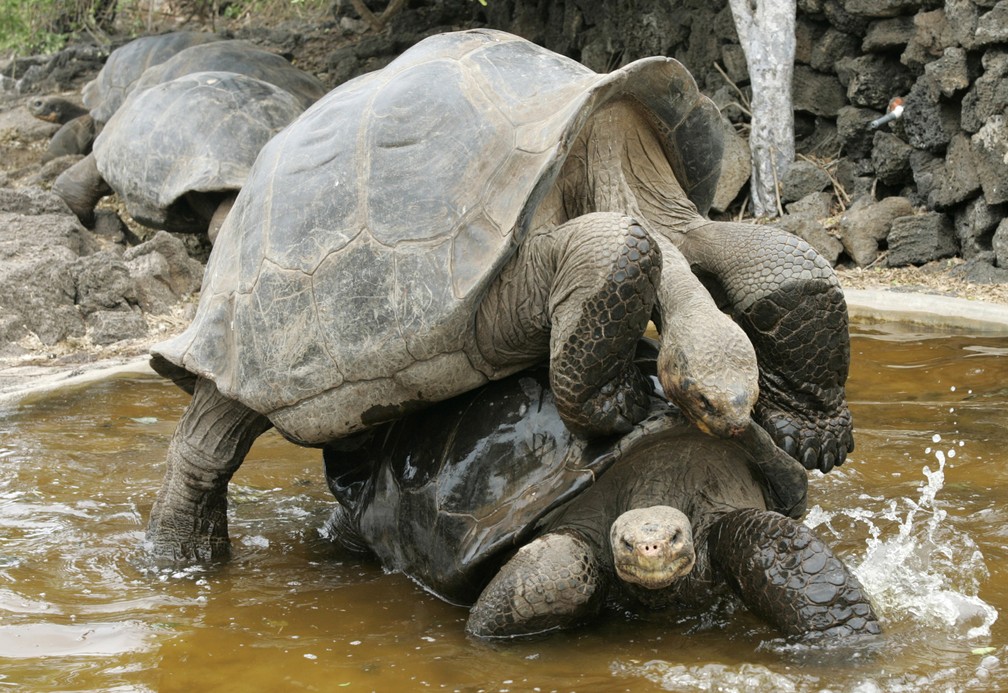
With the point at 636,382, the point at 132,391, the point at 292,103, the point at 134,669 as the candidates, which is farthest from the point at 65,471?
the point at 292,103

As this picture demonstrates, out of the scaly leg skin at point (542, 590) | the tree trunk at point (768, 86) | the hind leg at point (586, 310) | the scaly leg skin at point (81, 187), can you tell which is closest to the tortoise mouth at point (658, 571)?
the scaly leg skin at point (542, 590)

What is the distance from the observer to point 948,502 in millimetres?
4195

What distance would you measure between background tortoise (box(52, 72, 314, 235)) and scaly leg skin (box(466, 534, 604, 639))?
6898mm

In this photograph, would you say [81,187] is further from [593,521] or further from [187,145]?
[593,521]

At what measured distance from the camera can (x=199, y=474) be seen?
4.28m

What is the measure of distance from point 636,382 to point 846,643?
2.86ft

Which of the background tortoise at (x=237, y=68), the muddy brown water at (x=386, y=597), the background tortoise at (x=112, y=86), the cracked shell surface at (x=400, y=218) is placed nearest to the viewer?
the muddy brown water at (x=386, y=597)

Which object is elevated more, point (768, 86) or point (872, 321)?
point (768, 86)

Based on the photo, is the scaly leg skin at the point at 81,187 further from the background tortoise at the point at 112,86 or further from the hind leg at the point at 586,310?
the hind leg at the point at 586,310

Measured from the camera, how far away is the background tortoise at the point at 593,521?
3041 millimetres

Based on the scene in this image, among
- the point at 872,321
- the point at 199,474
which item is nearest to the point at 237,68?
the point at 872,321

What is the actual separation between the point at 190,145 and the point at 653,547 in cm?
782

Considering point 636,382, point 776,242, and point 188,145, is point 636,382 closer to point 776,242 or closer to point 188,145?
point 776,242

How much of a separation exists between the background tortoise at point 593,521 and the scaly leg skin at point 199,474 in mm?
727
